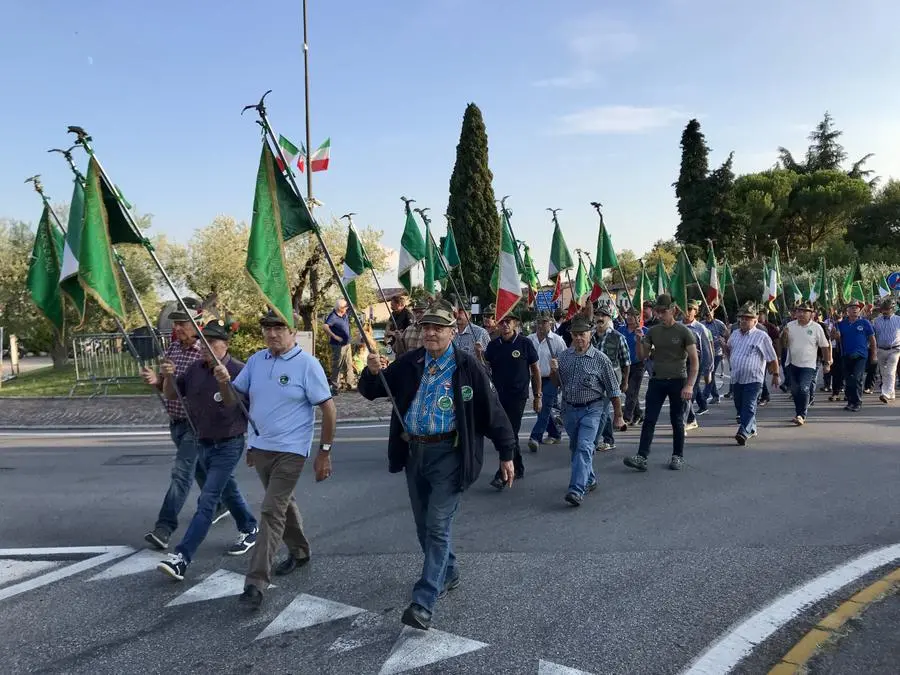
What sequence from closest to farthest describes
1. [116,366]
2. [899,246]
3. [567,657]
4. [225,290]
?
[567,657], [116,366], [225,290], [899,246]

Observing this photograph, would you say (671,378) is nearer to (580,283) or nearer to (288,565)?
(288,565)

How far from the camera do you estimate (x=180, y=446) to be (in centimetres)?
558

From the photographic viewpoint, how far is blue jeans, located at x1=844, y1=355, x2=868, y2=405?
12.0m

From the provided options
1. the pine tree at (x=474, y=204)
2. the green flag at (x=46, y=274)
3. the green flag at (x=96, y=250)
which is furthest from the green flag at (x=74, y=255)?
the pine tree at (x=474, y=204)

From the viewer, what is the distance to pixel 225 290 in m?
27.2

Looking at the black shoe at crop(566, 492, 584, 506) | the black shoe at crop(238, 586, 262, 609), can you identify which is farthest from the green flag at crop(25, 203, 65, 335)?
the black shoe at crop(566, 492, 584, 506)

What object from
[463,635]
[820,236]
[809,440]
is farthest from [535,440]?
[820,236]

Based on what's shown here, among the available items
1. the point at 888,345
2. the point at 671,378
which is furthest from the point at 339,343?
the point at 888,345

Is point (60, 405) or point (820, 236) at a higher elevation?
point (820, 236)

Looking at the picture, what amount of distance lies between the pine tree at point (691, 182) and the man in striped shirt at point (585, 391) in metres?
52.0

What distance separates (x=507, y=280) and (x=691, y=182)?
5240 cm

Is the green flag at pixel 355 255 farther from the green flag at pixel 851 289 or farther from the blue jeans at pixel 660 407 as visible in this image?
the green flag at pixel 851 289

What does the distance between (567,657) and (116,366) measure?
49.6 ft

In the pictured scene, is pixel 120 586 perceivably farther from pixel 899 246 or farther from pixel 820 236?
pixel 820 236
